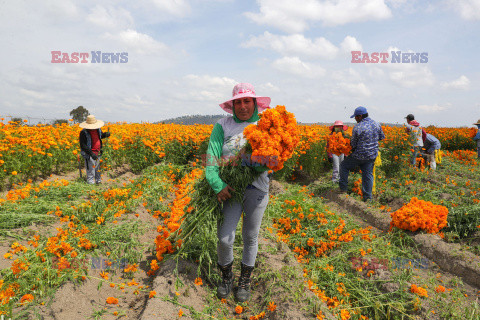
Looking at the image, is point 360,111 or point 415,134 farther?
point 415,134

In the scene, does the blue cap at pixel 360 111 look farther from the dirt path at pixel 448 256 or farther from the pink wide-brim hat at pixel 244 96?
the pink wide-brim hat at pixel 244 96

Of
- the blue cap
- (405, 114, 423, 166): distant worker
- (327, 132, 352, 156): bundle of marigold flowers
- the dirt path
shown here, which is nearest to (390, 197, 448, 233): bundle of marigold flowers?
the dirt path

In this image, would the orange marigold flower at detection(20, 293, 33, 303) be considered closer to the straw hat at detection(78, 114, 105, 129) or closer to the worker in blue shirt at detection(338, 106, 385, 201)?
the straw hat at detection(78, 114, 105, 129)

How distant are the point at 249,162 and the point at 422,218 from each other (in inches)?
136

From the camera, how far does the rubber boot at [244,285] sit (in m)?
2.66

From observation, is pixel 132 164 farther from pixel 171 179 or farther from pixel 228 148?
pixel 228 148

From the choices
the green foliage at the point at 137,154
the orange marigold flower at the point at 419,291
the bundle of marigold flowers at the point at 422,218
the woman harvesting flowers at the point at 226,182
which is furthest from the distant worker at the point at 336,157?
the green foliage at the point at 137,154

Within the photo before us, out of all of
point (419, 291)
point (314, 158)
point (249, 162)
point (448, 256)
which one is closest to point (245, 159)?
point (249, 162)

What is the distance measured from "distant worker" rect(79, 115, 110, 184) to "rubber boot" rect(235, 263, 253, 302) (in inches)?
204

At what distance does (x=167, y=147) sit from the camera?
866 cm

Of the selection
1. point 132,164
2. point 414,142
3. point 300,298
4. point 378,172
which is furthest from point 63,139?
point 414,142

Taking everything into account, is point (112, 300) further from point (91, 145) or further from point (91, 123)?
point (91, 123)

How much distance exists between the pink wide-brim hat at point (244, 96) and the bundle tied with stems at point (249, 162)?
25 centimetres

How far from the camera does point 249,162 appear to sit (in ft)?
7.63
